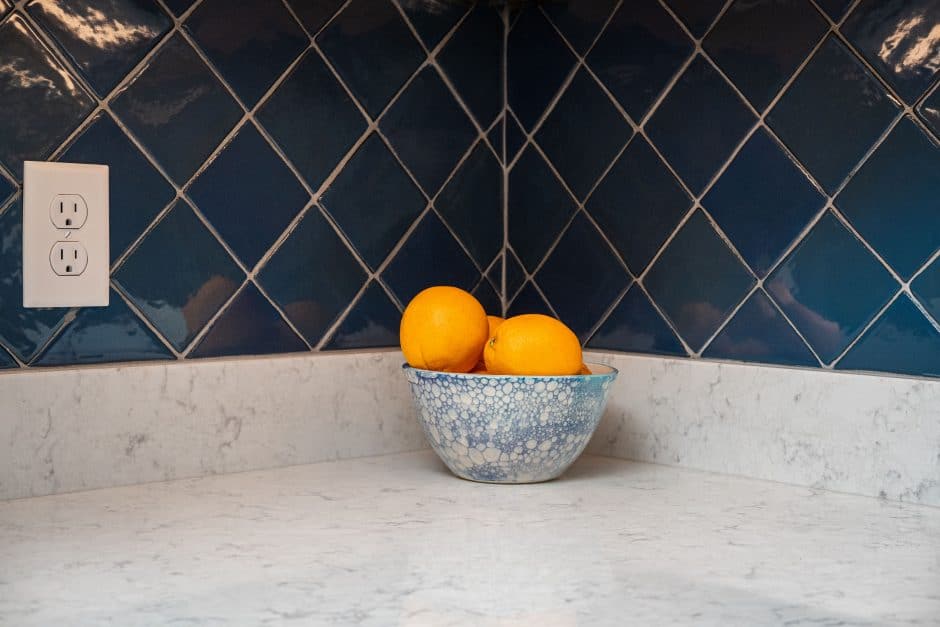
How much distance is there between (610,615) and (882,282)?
55 centimetres

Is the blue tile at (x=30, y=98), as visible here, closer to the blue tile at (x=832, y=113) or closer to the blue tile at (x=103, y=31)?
the blue tile at (x=103, y=31)

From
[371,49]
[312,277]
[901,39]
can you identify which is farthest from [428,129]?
[901,39]

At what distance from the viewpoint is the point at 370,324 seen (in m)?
1.29

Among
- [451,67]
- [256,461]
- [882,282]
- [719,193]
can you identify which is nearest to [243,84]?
[451,67]

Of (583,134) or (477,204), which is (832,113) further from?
(477,204)

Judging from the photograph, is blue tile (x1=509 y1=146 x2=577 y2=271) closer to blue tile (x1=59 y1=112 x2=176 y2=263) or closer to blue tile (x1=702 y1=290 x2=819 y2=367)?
blue tile (x1=702 y1=290 x2=819 y2=367)

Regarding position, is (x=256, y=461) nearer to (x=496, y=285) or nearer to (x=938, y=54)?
(x=496, y=285)

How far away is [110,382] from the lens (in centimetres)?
105

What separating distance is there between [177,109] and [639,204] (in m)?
0.57

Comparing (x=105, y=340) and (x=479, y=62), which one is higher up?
(x=479, y=62)

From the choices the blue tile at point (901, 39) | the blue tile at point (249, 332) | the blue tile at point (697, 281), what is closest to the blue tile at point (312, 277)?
the blue tile at point (249, 332)

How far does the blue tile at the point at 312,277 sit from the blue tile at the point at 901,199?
23.5 inches

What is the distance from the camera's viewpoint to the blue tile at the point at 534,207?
138cm

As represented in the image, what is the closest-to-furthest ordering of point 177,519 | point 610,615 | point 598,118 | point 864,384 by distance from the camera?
point 610,615 < point 177,519 < point 864,384 < point 598,118
